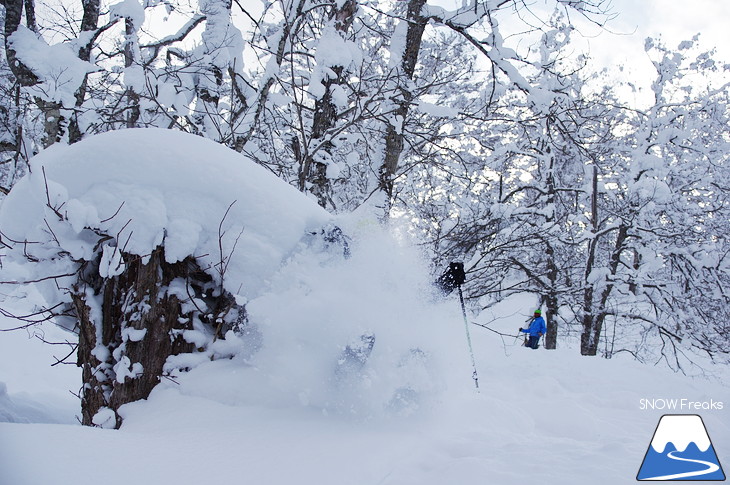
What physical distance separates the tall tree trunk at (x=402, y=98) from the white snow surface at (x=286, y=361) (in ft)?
7.82

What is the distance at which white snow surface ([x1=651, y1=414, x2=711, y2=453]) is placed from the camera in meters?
2.08

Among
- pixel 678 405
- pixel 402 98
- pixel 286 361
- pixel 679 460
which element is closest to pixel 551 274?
pixel 678 405

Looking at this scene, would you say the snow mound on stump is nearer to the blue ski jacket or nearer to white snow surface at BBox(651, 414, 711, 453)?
white snow surface at BBox(651, 414, 711, 453)

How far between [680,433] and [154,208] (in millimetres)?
3485

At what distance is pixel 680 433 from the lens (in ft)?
8.23

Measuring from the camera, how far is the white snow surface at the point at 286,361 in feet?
6.24

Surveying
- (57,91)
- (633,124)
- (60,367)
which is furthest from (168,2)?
(633,124)

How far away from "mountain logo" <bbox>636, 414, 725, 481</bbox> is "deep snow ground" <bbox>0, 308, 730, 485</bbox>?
0.30ft

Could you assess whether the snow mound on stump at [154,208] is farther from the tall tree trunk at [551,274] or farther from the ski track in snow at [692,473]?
the tall tree trunk at [551,274]

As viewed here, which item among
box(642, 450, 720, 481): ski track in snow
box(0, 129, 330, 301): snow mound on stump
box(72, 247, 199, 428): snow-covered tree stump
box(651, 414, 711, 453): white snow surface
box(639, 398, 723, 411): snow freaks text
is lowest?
box(642, 450, 720, 481): ski track in snow

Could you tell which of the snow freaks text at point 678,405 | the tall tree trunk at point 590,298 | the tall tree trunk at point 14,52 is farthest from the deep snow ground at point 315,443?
the tall tree trunk at point 590,298

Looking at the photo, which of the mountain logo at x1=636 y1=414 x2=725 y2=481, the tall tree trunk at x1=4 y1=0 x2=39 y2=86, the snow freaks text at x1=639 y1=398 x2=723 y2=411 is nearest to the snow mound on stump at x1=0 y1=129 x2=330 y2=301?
the mountain logo at x1=636 y1=414 x2=725 y2=481

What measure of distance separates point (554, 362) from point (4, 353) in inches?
409

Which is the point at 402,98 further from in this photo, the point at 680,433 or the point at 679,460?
the point at 679,460
